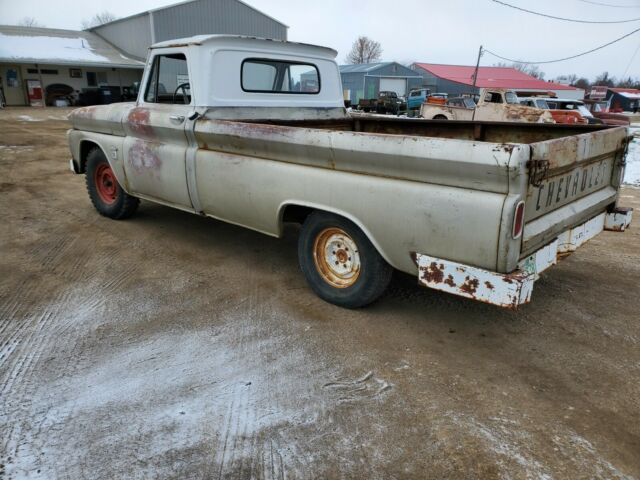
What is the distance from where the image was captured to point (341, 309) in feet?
12.1

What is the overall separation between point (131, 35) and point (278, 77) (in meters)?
28.4

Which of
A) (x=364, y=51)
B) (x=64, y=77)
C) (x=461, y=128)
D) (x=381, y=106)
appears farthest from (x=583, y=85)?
(x=461, y=128)

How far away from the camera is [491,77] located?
48.9 metres

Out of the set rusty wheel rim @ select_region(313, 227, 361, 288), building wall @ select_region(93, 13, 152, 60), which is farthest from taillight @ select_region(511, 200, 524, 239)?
building wall @ select_region(93, 13, 152, 60)

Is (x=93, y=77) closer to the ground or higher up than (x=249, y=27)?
closer to the ground

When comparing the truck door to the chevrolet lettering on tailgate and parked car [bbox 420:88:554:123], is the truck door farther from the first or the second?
parked car [bbox 420:88:554:123]

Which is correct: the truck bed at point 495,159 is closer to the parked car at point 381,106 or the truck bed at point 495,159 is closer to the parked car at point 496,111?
the parked car at point 496,111

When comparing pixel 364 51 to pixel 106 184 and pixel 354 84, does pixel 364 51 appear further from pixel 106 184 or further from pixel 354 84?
pixel 106 184

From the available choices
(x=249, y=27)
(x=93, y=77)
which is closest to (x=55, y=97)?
(x=93, y=77)

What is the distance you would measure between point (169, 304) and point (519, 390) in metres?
2.51

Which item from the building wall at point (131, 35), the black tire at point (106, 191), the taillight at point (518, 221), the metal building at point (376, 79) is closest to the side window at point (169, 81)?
the black tire at point (106, 191)

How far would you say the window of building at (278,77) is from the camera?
4.57m

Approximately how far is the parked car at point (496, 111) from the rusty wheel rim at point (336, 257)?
39.5ft

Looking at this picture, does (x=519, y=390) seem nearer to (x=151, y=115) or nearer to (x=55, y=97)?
(x=151, y=115)
